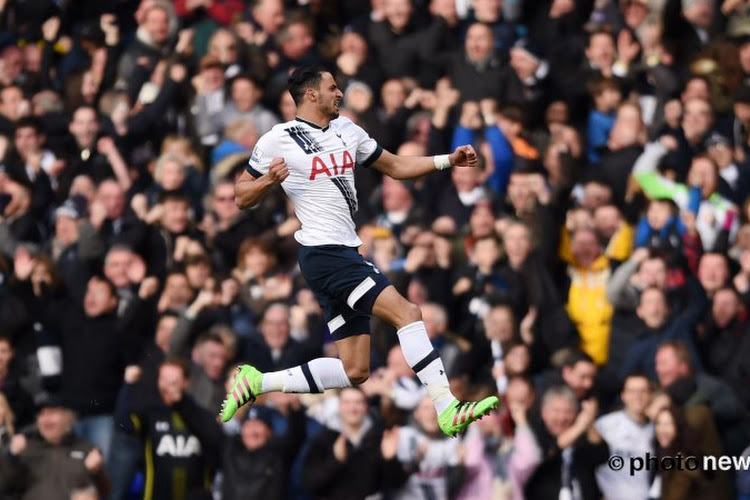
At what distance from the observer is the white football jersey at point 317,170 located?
13.7 metres

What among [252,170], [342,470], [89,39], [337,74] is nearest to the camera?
[252,170]

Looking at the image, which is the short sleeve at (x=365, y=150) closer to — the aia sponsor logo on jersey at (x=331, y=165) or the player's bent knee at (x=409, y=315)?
the aia sponsor logo on jersey at (x=331, y=165)

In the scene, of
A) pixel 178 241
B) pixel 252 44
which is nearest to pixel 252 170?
pixel 178 241

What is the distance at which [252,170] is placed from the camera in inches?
537

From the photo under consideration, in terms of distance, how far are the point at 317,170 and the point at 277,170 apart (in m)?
0.77

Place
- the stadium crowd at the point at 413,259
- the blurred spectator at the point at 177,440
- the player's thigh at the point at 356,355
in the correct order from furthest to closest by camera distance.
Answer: the blurred spectator at the point at 177,440 → the stadium crowd at the point at 413,259 → the player's thigh at the point at 356,355

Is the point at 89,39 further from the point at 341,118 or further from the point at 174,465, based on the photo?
the point at 341,118

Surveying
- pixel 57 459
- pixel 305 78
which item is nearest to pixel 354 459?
pixel 57 459

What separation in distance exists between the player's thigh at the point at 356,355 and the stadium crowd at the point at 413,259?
269cm

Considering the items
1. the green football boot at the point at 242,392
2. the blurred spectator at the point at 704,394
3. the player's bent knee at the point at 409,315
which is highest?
the player's bent knee at the point at 409,315

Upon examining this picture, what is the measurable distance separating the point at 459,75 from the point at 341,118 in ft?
17.6

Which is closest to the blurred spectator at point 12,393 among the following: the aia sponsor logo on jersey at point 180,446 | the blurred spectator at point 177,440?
the blurred spectator at point 177,440

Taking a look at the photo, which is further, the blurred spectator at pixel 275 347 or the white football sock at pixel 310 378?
the blurred spectator at pixel 275 347

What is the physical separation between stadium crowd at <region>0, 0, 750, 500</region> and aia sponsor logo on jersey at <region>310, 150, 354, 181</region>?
11.1 feet
